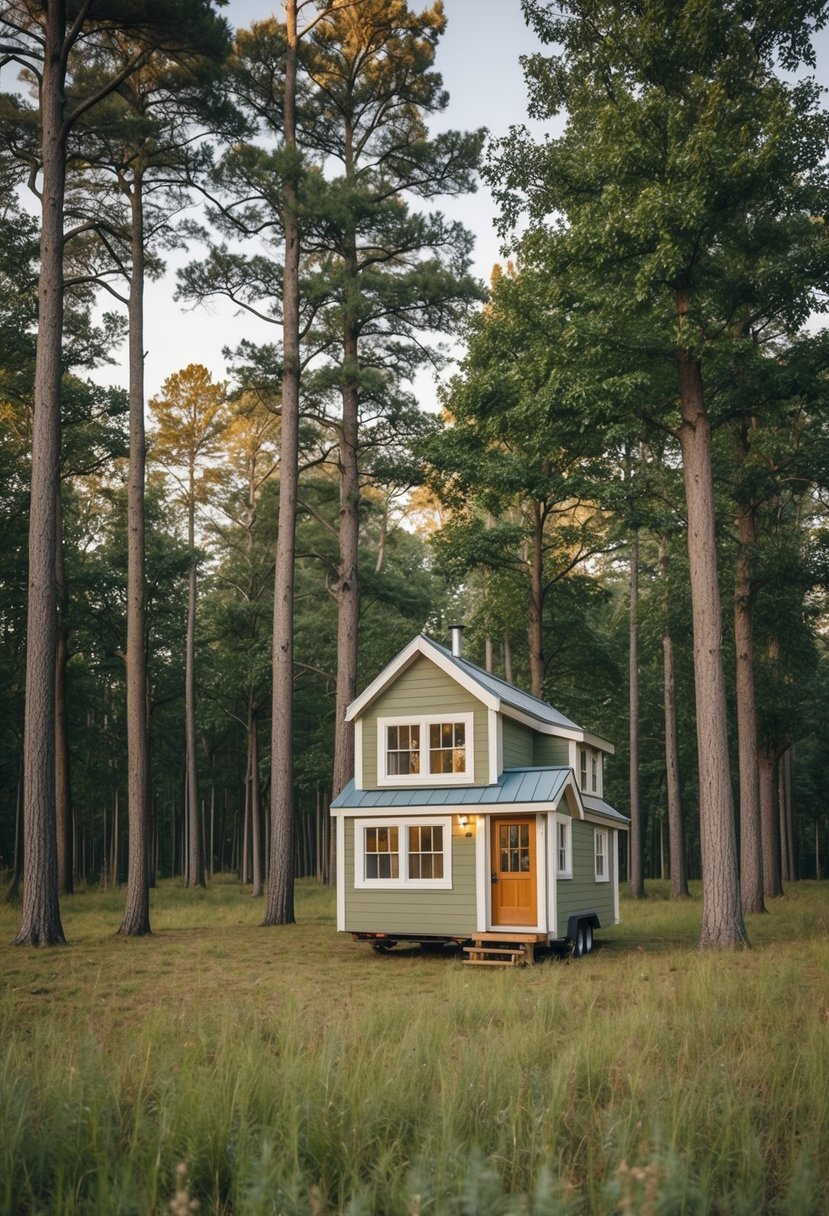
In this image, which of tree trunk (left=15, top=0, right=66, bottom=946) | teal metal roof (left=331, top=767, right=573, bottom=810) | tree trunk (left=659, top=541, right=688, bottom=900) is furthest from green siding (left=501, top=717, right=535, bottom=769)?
tree trunk (left=659, top=541, right=688, bottom=900)

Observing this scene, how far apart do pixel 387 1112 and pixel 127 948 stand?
13.0m

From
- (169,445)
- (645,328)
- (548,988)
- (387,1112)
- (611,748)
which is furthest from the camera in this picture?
(169,445)

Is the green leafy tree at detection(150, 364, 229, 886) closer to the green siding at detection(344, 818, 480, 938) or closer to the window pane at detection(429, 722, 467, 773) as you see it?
the window pane at detection(429, 722, 467, 773)

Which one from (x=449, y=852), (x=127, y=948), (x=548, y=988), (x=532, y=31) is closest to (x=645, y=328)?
(x=532, y=31)

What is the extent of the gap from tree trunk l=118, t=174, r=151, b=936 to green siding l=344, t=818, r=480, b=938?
170 inches

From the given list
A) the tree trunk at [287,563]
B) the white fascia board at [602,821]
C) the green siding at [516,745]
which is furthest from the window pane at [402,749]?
the tree trunk at [287,563]

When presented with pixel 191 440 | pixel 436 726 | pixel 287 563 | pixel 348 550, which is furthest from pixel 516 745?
pixel 191 440

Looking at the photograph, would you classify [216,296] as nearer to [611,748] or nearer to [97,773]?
[611,748]

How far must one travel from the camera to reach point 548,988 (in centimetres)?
1073

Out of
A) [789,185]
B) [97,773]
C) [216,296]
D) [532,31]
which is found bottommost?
[97,773]

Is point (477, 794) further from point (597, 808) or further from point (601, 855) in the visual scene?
point (601, 855)

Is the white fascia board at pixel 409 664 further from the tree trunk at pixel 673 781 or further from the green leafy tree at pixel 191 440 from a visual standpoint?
the green leafy tree at pixel 191 440

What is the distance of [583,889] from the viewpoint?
1845cm

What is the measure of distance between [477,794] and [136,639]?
7.57 m
